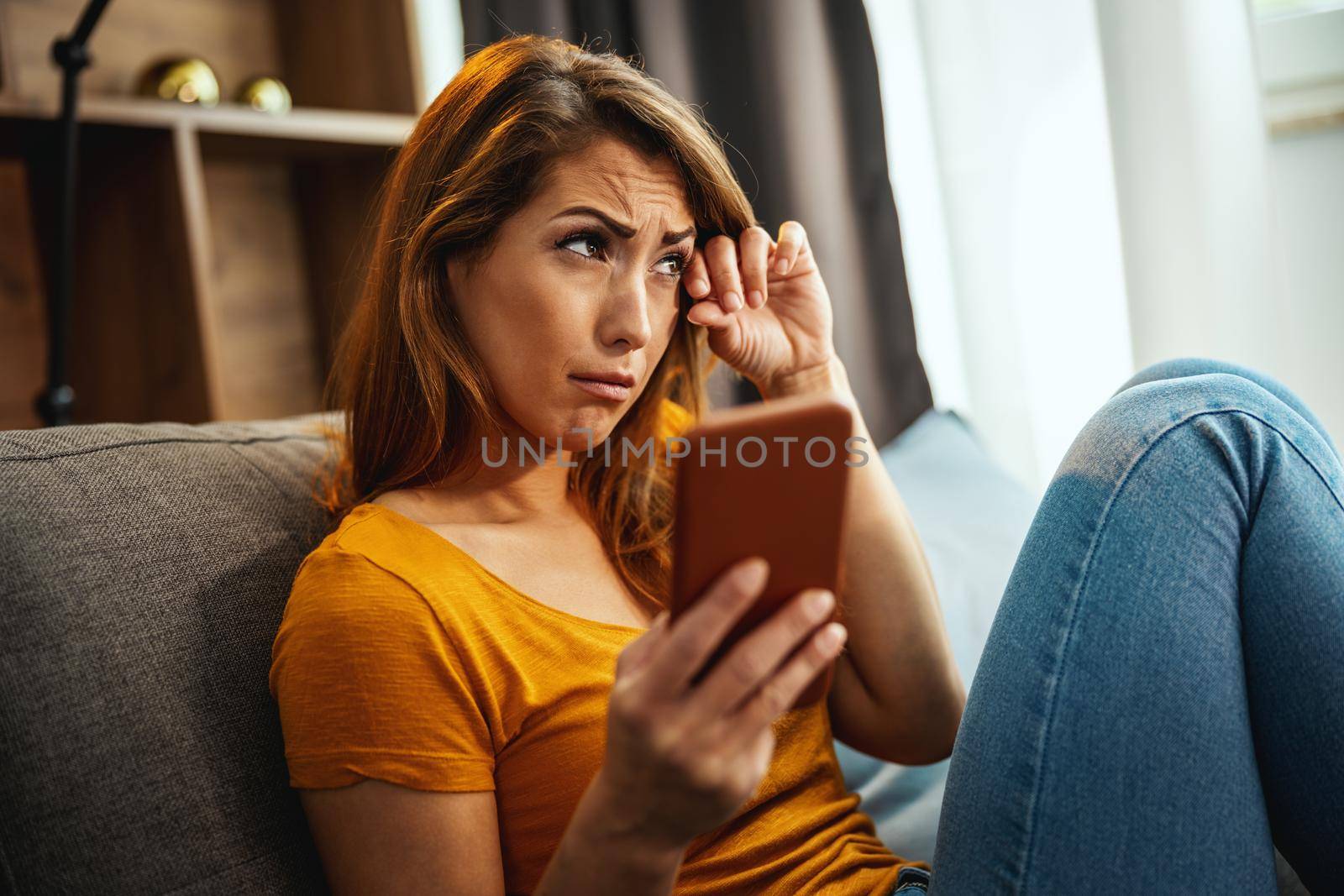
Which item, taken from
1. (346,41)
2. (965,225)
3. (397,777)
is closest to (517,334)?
(397,777)

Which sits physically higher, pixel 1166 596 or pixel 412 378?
pixel 412 378

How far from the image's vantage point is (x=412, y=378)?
858 mm

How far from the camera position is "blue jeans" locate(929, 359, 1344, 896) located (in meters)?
0.66

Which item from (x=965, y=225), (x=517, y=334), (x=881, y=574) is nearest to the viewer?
(x=517, y=334)

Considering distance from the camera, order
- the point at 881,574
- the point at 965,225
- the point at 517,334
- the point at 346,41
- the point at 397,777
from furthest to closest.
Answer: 1. the point at 346,41
2. the point at 965,225
3. the point at 881,574
4. the point at 517,334
5. the point at 397,777

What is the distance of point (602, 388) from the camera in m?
0.82

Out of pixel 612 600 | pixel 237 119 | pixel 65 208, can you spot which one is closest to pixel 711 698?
pixel 612 600

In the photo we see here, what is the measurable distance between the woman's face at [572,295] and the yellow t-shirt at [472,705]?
0.46 ft

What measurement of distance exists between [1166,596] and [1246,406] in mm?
166

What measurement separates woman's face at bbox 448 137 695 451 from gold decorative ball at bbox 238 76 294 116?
3.49ft

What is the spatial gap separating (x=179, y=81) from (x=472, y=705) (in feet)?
4.32

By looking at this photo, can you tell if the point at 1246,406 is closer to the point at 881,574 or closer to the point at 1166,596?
the point at 1166,596

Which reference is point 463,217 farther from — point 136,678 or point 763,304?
point 136,678

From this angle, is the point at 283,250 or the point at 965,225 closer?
the point at 965,225
